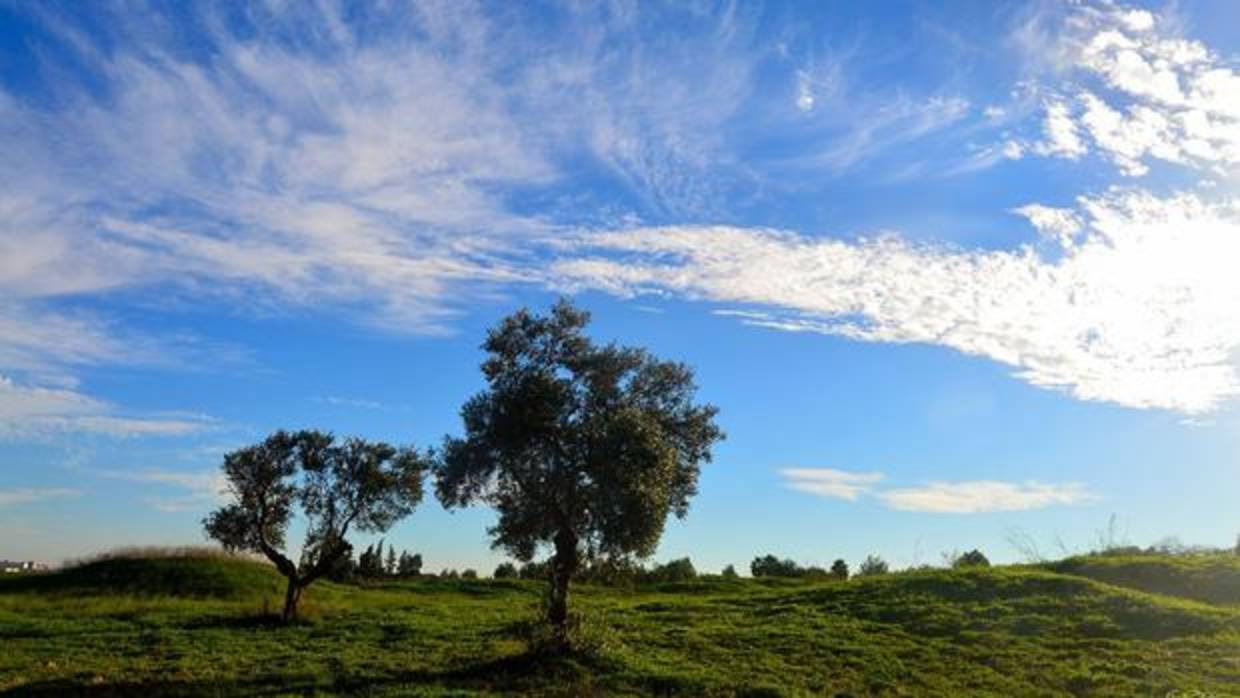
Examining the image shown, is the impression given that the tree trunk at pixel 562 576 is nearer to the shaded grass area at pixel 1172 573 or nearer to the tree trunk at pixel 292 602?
the tree trunk at pixel 292 602

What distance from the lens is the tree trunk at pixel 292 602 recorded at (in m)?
49.4

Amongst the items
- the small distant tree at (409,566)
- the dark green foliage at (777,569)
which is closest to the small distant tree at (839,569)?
the dark green foliage at (777,569)

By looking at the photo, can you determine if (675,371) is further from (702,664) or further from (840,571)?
Result: (840,571)

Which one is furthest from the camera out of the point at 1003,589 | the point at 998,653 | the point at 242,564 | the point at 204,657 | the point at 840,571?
the point at 840,571

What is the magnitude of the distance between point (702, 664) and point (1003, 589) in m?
24.0

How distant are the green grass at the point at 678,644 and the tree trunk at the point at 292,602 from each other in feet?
3.55

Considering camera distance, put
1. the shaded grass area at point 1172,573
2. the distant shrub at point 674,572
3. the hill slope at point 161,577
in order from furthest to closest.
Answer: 1. the distant shrub at point 674,572
2. the hill slope at point 161,577
3. the shaded grass area at point 1172,573

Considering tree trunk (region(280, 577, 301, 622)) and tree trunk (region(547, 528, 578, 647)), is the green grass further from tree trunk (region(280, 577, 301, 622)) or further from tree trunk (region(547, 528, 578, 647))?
tree trunk (region(547, 528, 578, 647))

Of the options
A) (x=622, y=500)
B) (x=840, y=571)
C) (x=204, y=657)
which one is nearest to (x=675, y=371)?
(x=622, y=500)

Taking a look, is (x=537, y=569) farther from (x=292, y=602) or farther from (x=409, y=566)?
(x=409, y=566)

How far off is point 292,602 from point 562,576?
2127cm

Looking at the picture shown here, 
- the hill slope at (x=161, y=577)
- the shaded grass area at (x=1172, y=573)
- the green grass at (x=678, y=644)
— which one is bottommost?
the green grass at (x=678, y=644)

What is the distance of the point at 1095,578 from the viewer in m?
58.7

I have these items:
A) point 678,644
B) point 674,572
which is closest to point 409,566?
point 674,572
